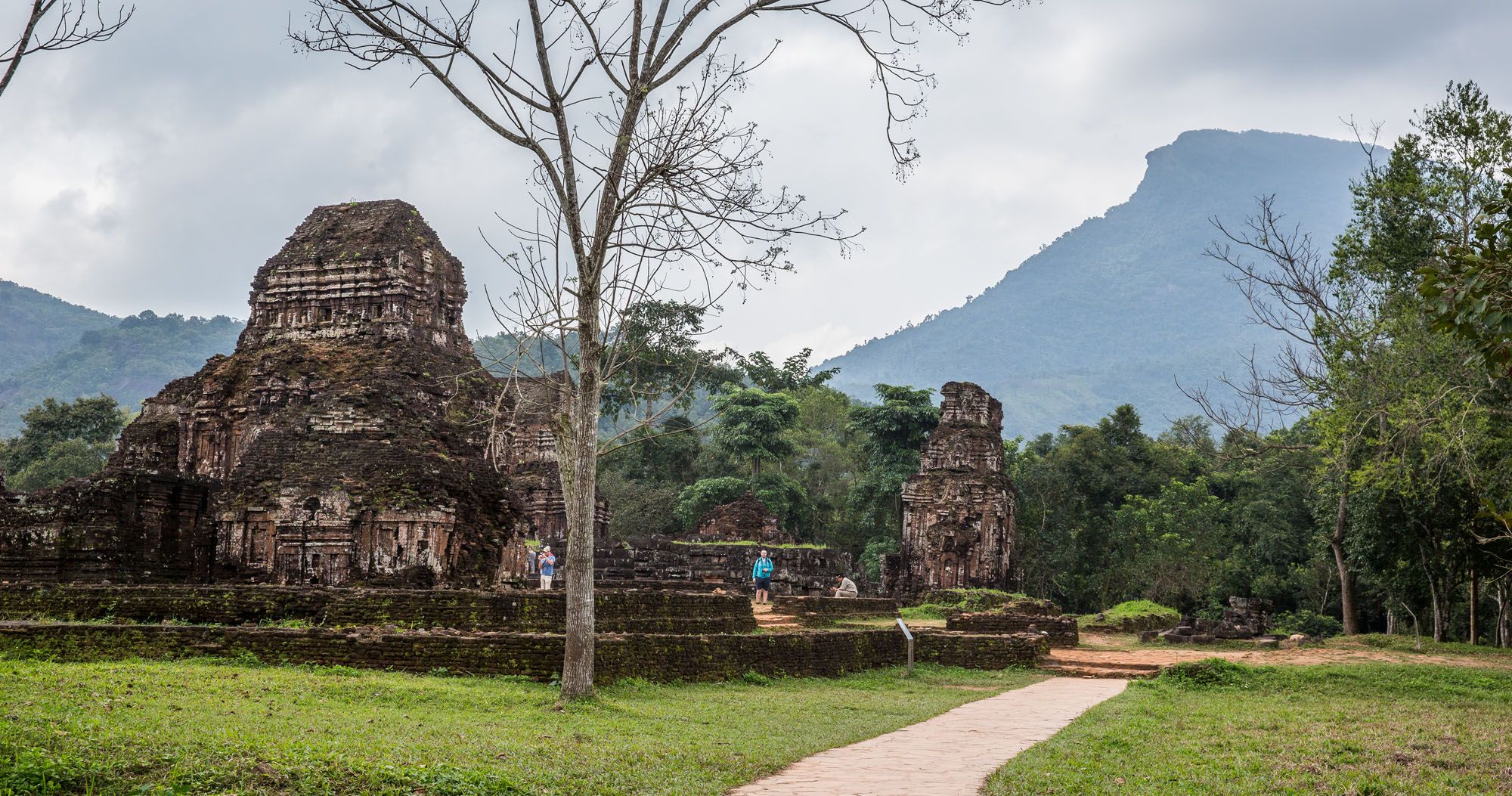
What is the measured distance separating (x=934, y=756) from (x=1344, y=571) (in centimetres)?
2113

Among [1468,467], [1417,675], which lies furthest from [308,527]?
[1468,467]

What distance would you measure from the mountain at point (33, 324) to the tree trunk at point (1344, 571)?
13462 cm

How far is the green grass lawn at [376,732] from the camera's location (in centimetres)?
654

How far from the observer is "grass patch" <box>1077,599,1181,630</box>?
95.6 feet

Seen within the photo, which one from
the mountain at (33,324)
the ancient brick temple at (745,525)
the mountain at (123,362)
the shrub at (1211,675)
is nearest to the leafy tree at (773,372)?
the ancient brick temple at (745,525)

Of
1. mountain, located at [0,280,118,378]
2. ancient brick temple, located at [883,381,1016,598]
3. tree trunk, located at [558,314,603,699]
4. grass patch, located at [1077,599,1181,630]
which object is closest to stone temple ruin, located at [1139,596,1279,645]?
grass patch, located at [1077,599,1181,630]

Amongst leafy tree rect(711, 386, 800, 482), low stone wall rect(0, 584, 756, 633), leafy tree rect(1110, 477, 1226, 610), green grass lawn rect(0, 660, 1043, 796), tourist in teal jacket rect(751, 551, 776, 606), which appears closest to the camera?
green grass lawn rect(0, 660, 1043, 796)

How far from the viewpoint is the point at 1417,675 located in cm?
1680

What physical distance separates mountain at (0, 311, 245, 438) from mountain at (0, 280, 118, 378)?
5.28ft

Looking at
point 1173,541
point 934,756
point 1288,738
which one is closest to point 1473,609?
point 1173,541

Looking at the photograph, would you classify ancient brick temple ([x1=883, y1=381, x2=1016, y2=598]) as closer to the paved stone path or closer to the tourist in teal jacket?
the tourist in teal jacket

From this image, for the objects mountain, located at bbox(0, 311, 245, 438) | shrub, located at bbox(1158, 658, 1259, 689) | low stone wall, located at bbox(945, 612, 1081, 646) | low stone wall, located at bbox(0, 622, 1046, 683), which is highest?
mountain, located at bbox(0, 311, 245, 438)

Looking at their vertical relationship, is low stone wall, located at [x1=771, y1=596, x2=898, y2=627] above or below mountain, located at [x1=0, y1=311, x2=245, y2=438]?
below

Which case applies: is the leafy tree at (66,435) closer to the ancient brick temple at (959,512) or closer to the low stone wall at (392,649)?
the ancient brick temple at (959,512)
